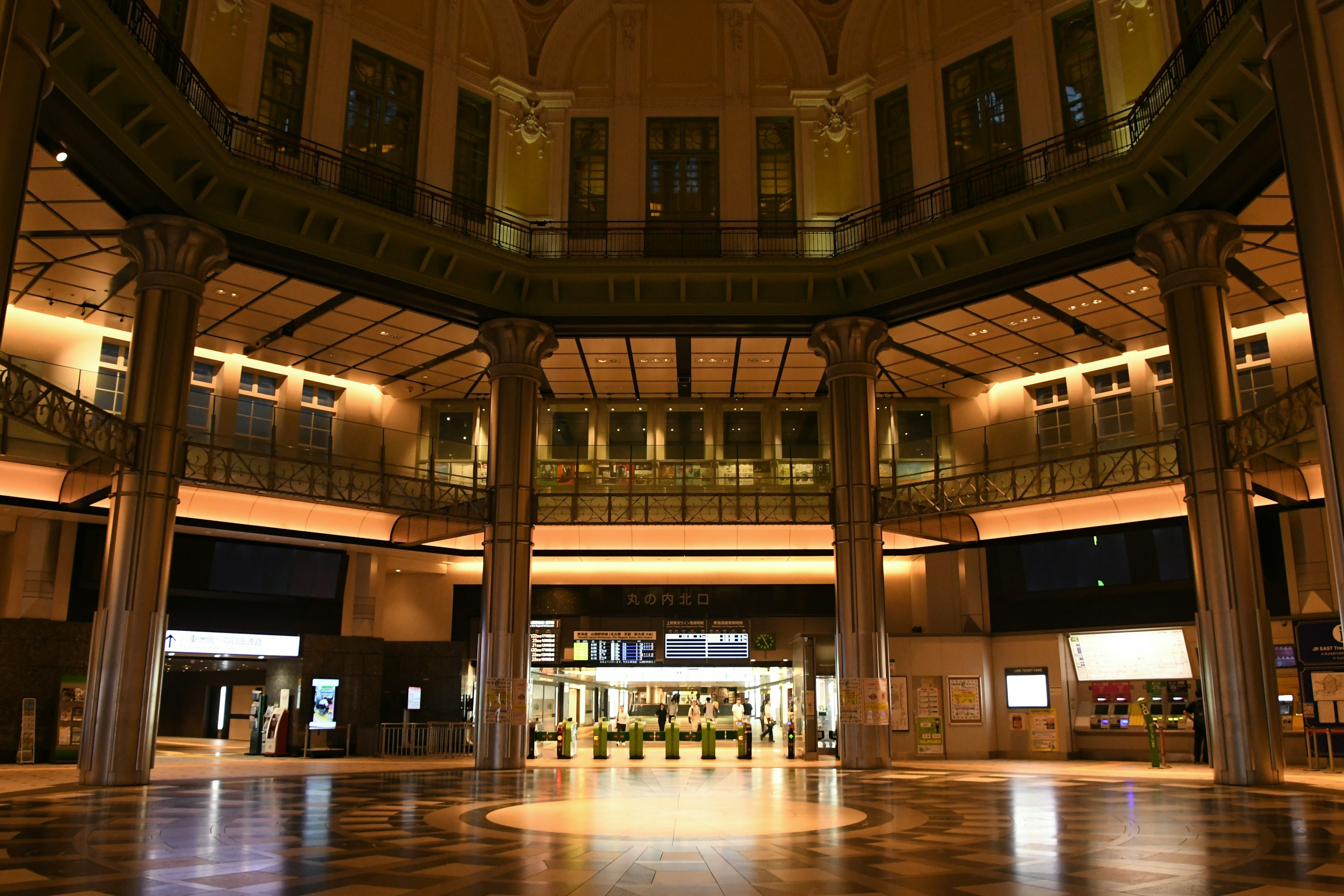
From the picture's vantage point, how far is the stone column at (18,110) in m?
8.32

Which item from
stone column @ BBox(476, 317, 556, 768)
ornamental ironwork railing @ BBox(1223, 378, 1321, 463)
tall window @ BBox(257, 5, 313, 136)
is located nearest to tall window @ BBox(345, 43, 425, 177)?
tall window @ BBox(257, 5, 313, 136)

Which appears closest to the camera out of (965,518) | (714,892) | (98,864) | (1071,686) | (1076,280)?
(714,892)

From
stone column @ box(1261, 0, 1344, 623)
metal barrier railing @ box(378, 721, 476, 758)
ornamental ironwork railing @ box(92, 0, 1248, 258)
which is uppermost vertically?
ornamental ironwork railing @ box(92, 0, 1248, 258)

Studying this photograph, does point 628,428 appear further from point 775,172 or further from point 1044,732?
point 1044,732

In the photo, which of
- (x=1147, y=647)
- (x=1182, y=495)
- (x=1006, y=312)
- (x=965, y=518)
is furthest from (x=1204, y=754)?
(x=1006, y=312)

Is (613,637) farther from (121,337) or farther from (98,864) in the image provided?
(98,864)

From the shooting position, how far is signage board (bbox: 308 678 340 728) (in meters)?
28.8

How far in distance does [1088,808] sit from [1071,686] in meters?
15.3

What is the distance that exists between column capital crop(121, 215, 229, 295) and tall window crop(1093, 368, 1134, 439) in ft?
71.7

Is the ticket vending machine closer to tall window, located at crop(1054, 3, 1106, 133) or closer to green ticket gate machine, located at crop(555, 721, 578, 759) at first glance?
green ticket gate machine, located at crop(555, 721, 578, 759)

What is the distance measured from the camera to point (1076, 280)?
22516 mm

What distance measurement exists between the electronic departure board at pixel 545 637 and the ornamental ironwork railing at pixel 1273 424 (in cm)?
2071

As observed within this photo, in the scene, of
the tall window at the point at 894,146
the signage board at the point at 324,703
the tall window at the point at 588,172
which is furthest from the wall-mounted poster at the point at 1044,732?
the signage board at the point at 324,703

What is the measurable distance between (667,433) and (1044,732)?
48.0 feet
